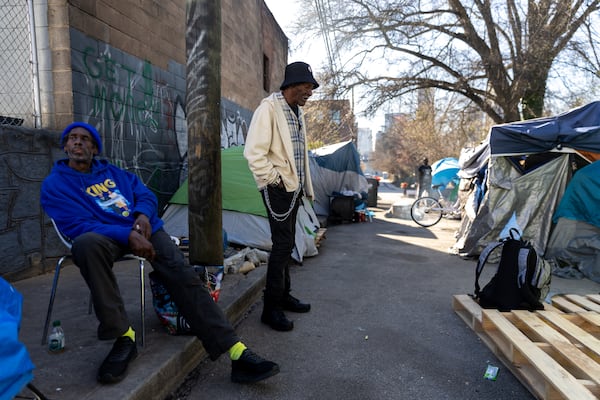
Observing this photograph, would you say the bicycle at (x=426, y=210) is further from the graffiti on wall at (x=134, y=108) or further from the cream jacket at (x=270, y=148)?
the cream jacket at (x=270, y=148)

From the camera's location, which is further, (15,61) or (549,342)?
(15,61)

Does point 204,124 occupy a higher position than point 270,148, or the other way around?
point 204,124

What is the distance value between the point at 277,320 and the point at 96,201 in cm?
168

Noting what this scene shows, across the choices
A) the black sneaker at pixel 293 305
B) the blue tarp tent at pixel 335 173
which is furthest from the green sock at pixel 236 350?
the blue tarp tent at pixel 335 173

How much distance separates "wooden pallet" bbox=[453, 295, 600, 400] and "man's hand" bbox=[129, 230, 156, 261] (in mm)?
2367

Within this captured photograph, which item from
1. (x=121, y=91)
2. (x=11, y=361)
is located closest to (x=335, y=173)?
A: (x=121, y=91)

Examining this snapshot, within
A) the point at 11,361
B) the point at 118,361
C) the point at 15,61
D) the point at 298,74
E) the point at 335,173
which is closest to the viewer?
the point at 11,361

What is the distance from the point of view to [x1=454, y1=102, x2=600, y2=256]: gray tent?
5.37 metres

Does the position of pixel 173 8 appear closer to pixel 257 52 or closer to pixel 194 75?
pixel 194 75

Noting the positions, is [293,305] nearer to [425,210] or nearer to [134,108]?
[134,108]

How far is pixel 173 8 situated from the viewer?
6.21 meters

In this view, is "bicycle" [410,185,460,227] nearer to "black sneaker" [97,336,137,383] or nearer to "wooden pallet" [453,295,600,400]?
"wooden pallet" [453,295,600,400]

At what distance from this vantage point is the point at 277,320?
313 centimetres

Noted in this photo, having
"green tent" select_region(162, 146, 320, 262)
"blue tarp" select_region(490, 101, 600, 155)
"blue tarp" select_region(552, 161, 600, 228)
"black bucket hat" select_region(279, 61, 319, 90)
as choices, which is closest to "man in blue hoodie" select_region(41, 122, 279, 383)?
"black bucket hat" select_region(279, 61, 319, 90)
